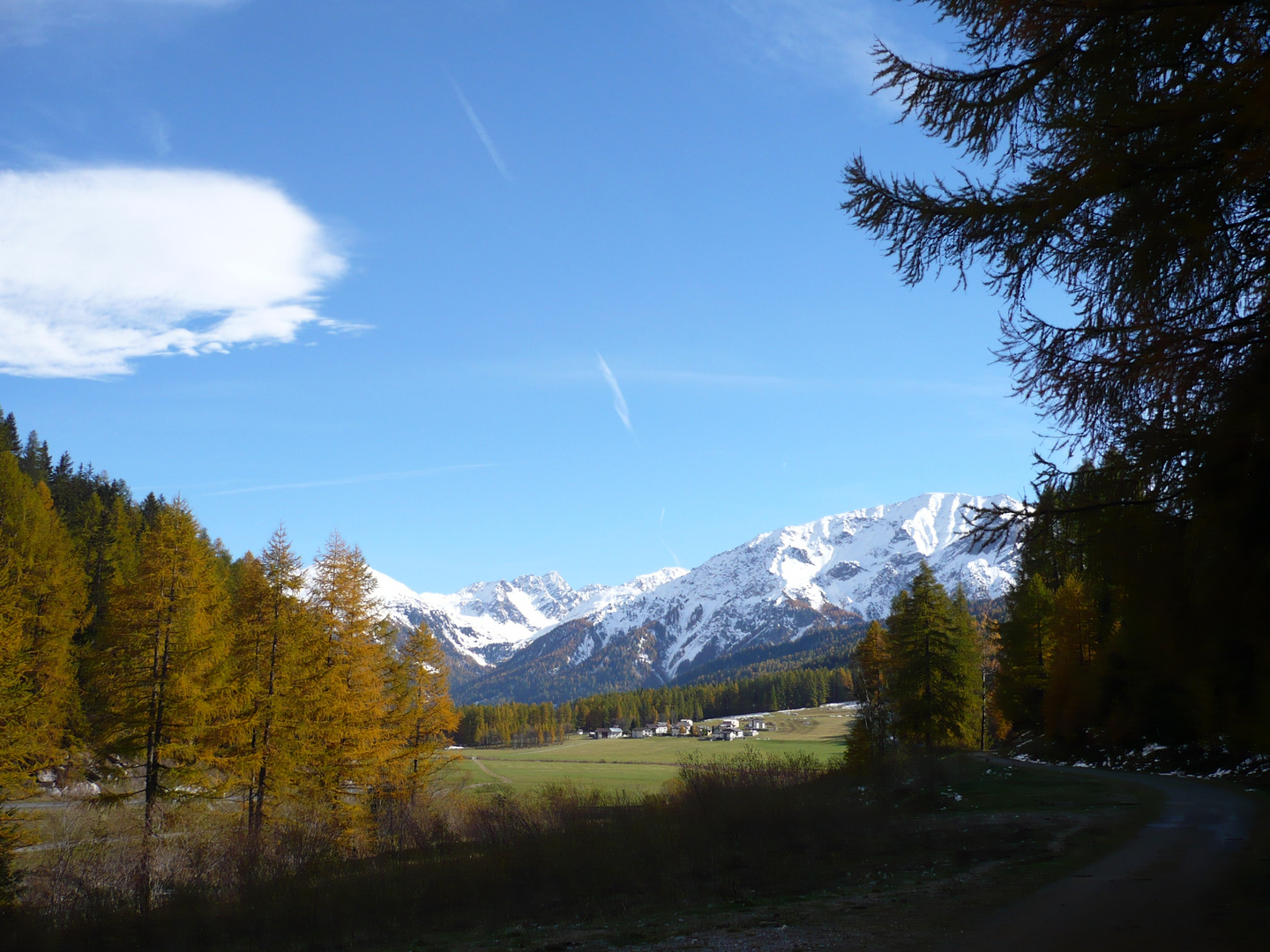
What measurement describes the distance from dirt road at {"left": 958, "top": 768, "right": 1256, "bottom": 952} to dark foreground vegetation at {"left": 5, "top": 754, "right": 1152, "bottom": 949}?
0.88 m

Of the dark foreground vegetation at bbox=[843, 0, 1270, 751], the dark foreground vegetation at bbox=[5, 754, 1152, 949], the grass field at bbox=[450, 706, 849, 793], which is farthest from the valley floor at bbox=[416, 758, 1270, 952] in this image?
the grass field at bbox=[450, 706, 849, 793]

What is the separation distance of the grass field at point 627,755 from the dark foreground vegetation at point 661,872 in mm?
16390

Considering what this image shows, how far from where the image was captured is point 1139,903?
10.1 m

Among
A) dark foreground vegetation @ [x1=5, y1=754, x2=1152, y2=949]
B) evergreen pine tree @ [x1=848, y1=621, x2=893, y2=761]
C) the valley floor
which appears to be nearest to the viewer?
the valley floor

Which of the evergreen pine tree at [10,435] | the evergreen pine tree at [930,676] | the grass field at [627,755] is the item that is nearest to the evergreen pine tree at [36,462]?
the evergreen pine tree at [10,435]

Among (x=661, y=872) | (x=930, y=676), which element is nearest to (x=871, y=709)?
(x=930, y=676)

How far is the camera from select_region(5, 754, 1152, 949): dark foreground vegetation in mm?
14633

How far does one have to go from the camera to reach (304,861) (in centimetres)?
2500

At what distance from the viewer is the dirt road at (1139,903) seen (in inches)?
330

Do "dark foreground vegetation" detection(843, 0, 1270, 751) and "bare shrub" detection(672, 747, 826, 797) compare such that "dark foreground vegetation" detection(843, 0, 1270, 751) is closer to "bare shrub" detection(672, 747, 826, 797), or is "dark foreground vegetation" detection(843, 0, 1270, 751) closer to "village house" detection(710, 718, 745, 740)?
"bare shrub" detection(672, 747, 826, 797)

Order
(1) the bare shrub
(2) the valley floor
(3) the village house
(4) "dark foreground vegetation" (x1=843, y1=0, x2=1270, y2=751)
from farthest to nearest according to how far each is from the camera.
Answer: (3) the village house → (1) the bare shrub → (2) the valley floor → (4) "dark foreground vegetation" (x1=843, y1=0, x2=1270, y2=751)

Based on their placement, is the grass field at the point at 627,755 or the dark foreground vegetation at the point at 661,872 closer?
the dark foreground vegetation at the point at 661,872

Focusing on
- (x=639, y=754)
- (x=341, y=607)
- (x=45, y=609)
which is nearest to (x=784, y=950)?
(x=341, y=607)

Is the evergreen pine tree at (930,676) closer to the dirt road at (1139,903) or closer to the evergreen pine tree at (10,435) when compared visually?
the dirt road at (1139,903)
